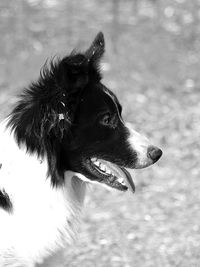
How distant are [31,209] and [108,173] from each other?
54 cm

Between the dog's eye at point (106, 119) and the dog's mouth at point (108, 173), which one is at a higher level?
the dog's eye at point (106, 119)

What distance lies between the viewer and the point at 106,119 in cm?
377

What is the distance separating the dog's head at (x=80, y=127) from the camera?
137 inches

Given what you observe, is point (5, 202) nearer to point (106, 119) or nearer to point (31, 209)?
point (31, 209)

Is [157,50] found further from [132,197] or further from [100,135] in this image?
[100,135]

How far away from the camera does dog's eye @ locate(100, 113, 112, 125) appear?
148 inches

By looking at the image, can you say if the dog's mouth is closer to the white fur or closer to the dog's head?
the dog's head

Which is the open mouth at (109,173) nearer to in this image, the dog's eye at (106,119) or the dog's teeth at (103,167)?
the dog's teeth at (103,167)

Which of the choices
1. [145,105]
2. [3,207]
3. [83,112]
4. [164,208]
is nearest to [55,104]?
[83,112]

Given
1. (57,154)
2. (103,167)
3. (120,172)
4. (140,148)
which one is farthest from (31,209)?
(140,148)

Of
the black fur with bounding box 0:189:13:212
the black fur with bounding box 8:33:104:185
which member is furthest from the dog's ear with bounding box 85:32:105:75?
the black fur with bounding box 0:189:13:212

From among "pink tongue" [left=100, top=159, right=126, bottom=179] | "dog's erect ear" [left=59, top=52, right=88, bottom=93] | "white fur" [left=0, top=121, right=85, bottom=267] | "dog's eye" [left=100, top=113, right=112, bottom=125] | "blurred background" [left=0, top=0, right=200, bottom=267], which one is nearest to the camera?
"dog's erect ear" [left=59, top=52, right=88, bottom=93]

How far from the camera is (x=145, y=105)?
8297mm

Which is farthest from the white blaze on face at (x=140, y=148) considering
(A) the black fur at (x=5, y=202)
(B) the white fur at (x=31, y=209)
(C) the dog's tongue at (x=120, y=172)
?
(A) the black fur at (x=5, y=202)
